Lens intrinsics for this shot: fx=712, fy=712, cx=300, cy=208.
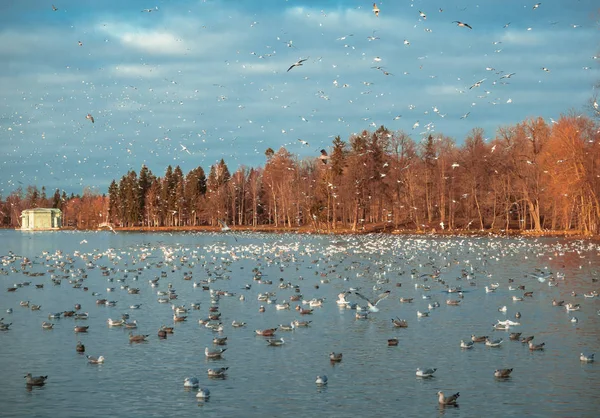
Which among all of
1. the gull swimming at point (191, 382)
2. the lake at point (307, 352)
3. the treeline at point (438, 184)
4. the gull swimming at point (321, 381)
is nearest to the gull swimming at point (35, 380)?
the lake at point (307, 352)

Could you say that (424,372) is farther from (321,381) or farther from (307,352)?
(307,352)

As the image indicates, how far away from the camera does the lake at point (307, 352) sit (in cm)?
1443

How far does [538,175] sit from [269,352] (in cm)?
7254

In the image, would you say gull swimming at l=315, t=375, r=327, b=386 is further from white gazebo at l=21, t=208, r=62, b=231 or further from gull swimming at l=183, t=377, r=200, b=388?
white gazebo at l=21, t=208, r=62, b=231

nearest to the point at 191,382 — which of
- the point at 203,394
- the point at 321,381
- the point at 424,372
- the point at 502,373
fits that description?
the point at 203,394

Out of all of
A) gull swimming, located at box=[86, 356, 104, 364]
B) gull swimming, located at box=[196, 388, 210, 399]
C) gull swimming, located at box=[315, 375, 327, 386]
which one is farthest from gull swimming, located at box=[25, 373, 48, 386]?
gull swimming, located at box=[315, 375, 327, 386]

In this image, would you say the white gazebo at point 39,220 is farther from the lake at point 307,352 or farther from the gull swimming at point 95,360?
the gull swimming at point 95,360

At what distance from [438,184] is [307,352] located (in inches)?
3134

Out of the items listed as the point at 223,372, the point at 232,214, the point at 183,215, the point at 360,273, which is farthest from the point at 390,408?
the point at 183,215

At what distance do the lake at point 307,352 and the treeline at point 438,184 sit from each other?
37701mm

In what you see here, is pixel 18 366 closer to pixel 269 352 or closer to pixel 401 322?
pixel 269 352

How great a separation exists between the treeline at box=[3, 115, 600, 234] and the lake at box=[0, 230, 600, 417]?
3770cm

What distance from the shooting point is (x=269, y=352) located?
18797 millimetres

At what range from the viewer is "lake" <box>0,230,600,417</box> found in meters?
14.4
